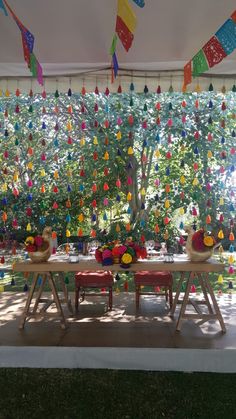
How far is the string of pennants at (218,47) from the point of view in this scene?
2510 mm

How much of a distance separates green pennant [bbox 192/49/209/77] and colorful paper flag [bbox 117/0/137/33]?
0.65 meters

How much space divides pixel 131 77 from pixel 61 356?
2.85m

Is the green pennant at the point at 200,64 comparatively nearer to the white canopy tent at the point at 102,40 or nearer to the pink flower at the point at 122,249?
the white canopy tent at the point at 102,40

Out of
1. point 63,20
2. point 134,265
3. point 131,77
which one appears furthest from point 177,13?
point 134,265

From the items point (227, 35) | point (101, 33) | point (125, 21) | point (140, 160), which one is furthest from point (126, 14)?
point (140, 160)

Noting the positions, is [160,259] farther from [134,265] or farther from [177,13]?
[177,13]

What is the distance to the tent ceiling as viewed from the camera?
9.45 ft

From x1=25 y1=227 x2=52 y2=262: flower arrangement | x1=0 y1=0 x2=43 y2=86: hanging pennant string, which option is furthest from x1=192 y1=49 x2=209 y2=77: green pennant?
x1=25 y1=227 x2=52 y2=262: flower arrangement

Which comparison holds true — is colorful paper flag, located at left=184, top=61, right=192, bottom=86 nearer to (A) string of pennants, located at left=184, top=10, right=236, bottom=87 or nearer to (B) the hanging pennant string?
(A) string of pennants, located at left=184, top=10, right=236, bottom=87

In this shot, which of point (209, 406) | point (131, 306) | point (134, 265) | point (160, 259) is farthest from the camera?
point (131, 306)

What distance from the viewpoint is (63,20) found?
120 inches

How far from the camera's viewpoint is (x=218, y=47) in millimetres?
2682

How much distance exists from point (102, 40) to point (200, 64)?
95cm

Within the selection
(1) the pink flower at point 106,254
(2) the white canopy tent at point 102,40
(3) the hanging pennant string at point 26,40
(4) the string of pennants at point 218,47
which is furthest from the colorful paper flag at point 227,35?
(1) the pink flower at point 106,254
